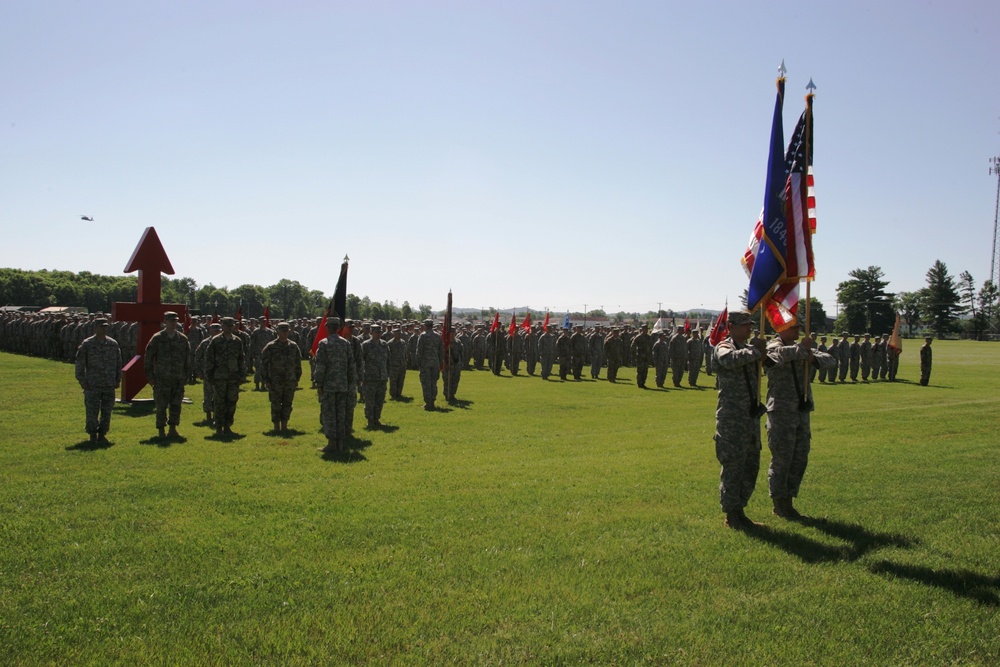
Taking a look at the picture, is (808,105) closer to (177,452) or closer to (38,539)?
(38,539)

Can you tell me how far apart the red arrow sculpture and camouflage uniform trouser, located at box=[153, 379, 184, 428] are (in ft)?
12.0

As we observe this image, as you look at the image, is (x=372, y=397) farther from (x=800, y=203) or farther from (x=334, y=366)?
(x=800, y=203)

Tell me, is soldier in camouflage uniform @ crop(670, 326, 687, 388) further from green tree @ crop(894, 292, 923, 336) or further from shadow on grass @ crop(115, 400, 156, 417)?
green tree @ crop(894, 292, 923, 336)

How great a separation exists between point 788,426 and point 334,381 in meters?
7.05

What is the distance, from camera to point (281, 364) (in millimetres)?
13047

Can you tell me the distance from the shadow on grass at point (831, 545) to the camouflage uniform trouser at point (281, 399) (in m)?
8.99

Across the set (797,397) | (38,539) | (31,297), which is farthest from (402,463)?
(31,297)

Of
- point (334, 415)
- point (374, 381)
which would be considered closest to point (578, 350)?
point (374, 381)

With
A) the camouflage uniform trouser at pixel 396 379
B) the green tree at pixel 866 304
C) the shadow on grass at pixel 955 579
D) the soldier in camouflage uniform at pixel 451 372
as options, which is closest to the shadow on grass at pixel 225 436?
the soldier in camouflage uniform at pixel 451 372

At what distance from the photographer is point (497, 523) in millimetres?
6855

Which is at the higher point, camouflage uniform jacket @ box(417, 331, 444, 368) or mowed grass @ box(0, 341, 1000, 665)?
camouflage uniform jacket @ box(417, 331, 444, 368)

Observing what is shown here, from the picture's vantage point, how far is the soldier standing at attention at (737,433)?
22.6ft

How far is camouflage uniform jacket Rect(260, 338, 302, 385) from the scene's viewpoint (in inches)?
510

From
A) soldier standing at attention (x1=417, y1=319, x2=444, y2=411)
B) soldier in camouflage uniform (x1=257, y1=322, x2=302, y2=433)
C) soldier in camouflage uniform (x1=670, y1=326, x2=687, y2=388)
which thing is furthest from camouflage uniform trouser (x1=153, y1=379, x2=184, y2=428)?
soldier in camouflage uniform (x1=670, y1=326, x2=687, y2=388)
